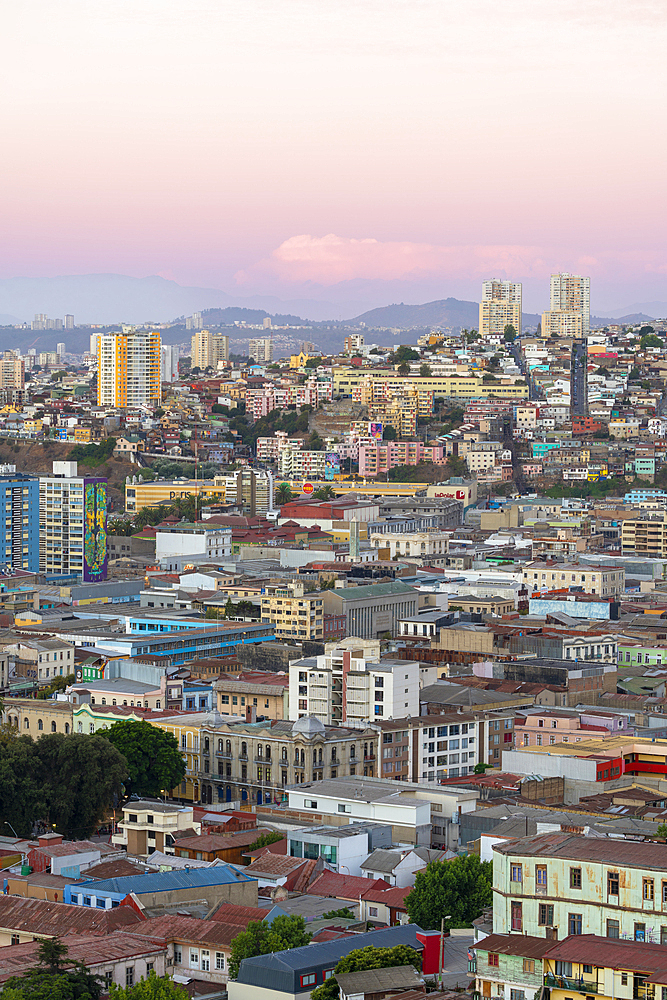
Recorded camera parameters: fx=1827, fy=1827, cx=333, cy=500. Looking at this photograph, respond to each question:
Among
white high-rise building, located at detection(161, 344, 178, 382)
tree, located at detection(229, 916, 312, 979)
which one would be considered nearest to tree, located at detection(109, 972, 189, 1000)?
tree, located at detection(229, 916, 312, 979)

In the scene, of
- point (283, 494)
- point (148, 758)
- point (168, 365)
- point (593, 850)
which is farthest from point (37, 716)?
point (168, 365)

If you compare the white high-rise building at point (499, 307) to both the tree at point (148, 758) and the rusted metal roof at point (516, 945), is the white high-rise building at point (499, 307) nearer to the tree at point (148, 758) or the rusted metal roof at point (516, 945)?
the tree at point (148, 758)

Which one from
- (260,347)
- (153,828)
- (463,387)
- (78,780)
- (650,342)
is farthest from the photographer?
(260,347)

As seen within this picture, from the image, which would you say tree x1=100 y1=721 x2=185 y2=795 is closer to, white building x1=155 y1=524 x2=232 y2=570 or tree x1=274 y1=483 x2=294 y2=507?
white building x1=155 y1=524 x2=232 y2=570

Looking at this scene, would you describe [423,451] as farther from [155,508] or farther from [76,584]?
[76,584]

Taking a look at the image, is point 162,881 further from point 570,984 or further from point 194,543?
point 194,543

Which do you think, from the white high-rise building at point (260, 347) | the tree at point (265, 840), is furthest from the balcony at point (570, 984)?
the white high-rise building at point (260, 347)
